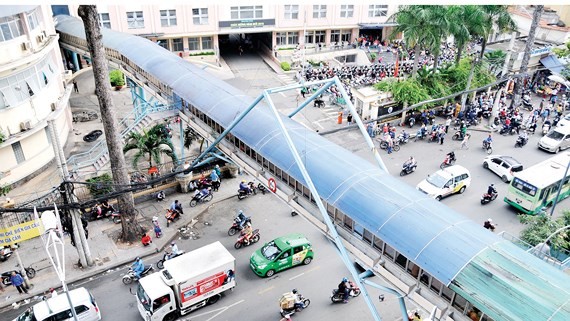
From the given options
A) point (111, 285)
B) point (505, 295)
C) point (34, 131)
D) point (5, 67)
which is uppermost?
point (5, 67)

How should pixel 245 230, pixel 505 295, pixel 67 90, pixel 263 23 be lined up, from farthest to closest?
pixel 263 23
pixel 67 90
pixel 245 230
pixel 505 295

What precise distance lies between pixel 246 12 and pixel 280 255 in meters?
41.5

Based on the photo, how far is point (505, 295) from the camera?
1379cm

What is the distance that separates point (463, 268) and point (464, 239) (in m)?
1.24

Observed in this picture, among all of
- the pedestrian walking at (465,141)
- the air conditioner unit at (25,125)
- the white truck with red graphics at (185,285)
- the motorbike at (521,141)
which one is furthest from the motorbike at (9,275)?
the motorbike at (521,141)

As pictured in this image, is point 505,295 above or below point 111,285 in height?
above

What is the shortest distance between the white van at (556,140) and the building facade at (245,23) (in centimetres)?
2708

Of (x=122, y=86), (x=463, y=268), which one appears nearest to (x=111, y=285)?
(x=463, y=268)

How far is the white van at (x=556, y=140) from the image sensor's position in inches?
1451

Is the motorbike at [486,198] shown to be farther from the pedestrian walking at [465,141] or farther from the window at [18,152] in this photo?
the window at [18,152]

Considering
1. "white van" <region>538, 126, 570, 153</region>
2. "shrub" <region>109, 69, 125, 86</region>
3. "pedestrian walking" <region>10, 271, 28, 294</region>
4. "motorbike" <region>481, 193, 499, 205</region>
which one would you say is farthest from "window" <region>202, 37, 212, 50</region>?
"pedestrian walking" <region>10, 271, 28, 294</region>

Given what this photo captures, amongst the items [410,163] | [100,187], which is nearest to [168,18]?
[100,187]

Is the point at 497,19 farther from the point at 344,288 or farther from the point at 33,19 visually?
the point at 33,19

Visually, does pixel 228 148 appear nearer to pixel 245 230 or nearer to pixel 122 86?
pixel 245 230
